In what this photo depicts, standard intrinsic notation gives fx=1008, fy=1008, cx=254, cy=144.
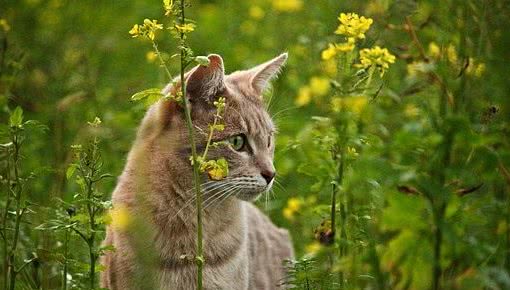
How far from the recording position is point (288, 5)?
7926 millimetres

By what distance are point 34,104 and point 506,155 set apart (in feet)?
12.3

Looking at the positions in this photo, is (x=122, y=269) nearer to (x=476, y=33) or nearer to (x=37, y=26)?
(x=476, y=33)

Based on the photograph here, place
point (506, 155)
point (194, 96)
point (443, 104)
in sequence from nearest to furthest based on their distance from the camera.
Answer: point (506, 155) → point (443, 104) → point (194, 96)

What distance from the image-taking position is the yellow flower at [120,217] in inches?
144

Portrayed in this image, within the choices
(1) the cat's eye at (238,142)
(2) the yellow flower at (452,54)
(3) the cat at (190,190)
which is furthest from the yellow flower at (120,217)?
(2) the yellow flower at (452,54)

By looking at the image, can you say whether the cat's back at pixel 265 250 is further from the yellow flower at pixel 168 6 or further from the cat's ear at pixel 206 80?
the yellow flower at pixel 168 6

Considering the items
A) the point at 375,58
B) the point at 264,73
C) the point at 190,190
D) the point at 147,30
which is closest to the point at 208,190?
the point at 190,190

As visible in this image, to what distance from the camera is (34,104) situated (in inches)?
232

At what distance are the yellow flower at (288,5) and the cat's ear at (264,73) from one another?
11.4 ft

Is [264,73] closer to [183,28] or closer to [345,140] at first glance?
[183,28]

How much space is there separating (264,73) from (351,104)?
1.63 meters

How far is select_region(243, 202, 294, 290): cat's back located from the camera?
4742 mm

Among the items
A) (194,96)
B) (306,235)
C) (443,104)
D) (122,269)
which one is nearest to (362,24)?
(443,104)

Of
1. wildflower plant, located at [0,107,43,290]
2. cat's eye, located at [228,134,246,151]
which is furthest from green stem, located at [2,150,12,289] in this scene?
cat's eye, located at [228,134,246,151]
